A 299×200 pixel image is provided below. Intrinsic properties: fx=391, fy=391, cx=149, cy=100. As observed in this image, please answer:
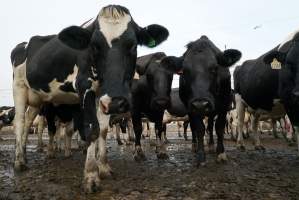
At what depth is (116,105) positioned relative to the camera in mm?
4867

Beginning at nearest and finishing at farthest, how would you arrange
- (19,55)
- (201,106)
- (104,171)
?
(104,171) < (201,106) < (19,55)

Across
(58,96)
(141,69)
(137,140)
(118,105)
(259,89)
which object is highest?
(141,69)

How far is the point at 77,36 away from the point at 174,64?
319 cm

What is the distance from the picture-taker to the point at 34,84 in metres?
8.09

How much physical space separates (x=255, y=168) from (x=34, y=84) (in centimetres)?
477

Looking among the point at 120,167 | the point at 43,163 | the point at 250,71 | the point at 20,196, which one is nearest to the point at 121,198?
the point at 20,196

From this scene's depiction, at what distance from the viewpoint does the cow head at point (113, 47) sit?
5.00m

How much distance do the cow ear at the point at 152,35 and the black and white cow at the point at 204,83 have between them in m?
1.37

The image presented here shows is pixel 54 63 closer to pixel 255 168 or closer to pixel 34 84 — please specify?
pixel 34 84

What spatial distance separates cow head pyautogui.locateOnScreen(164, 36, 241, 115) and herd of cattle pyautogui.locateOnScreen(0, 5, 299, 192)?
0.07 feet

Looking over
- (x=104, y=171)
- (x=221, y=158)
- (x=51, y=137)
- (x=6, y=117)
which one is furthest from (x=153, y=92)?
(x=6, y=117)

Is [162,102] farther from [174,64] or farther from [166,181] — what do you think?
[166,181]

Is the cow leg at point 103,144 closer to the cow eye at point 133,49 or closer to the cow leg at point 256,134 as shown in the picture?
the cow eye at point 133,49

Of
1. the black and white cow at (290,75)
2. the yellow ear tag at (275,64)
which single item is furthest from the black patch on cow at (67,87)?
the yellow ear tag at (275,64)
